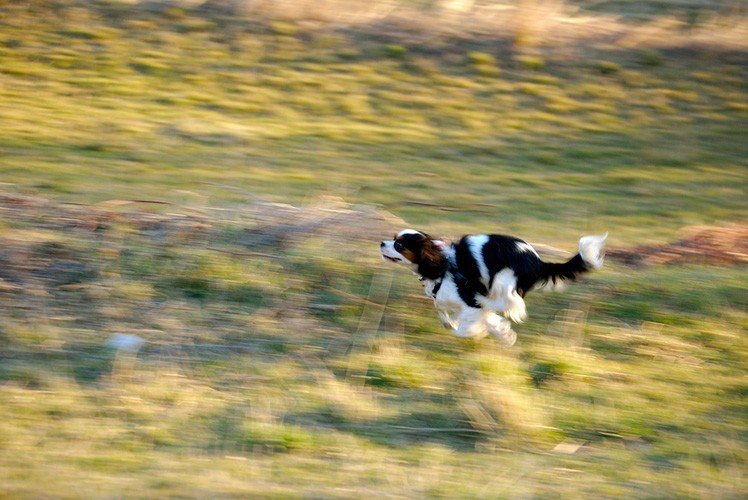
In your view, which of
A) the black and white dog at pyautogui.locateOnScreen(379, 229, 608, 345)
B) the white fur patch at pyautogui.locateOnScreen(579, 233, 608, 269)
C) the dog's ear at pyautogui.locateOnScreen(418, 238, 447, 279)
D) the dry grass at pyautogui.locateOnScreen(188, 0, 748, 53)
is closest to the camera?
the white fur patch at pyautogui.locateOnScreen(579, 233, 608, 269)

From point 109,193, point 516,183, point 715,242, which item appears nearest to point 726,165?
point 516,183

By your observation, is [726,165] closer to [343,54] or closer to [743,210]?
[743,210]

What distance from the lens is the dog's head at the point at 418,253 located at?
23.1 ft

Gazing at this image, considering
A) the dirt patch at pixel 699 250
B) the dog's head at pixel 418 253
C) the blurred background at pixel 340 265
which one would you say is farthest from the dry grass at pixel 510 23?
the dog's head at pixel 418 253

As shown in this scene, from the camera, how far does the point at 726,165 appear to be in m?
15.1

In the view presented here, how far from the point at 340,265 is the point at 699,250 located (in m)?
4.47

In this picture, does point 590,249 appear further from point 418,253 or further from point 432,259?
point 418,253

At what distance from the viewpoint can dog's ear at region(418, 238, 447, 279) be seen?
7047mm

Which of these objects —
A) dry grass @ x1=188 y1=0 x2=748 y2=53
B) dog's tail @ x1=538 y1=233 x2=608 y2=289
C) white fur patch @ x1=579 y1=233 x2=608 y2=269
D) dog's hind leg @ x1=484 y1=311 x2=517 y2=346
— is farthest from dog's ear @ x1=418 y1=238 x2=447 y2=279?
dry grass @ x1=188 y1=0 x2=748 y2=53

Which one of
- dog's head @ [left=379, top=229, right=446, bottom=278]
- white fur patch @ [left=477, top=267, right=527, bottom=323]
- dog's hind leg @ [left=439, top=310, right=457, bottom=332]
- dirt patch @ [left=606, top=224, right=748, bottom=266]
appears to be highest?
dog's head @ [left=379, top=229, right=446, bottom=278]

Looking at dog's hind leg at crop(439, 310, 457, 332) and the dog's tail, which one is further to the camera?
dog's hind leg at crop(439, 310, 457, 332)

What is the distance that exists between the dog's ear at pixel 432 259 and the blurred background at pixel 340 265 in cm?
51

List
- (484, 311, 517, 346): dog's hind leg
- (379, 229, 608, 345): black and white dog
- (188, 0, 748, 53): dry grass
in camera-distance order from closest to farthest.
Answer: (379, 229, 608, 345): black and white dog, (484, 311, 517, 346): dog's hind leg, (188, 0, 748, 53): dry grass

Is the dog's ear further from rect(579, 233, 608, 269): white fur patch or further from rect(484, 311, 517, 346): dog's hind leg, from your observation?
rect(579, 233, 608, 269): white fur patch
